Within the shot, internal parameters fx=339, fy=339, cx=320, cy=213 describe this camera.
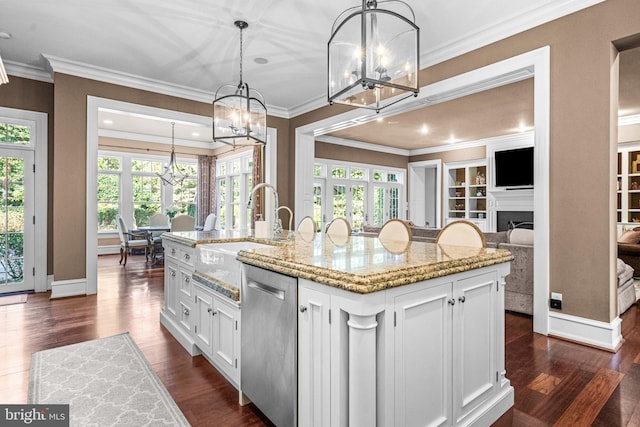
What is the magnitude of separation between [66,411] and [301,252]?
154cm

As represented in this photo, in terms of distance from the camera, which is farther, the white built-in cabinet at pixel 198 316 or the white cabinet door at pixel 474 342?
the white built-in cabinet at pixel 198 316

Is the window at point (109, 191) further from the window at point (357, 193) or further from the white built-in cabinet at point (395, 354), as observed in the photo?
the white built-in cabinet at point (395, 354)

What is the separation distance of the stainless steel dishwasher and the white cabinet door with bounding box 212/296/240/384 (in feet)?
0.40

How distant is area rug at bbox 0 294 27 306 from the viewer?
4.09 m

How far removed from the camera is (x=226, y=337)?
213 cm

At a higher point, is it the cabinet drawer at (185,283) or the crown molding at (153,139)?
the crown molding at (153,139)

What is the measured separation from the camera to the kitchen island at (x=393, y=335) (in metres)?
1.24

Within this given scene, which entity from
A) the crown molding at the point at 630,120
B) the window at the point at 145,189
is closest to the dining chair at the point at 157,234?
the window at the point at 145,189

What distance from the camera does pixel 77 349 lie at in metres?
2.67

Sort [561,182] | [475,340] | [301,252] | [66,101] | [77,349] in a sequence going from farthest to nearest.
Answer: [66,101] < [561,182] < [77,349] < [301,252] < [475,340]

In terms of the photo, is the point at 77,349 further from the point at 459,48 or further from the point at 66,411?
the point at 459,48

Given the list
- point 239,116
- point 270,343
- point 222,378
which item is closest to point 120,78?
point 239,116

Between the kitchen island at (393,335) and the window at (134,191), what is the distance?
8473mm

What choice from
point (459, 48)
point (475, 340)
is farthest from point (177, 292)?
point (459, 48)
